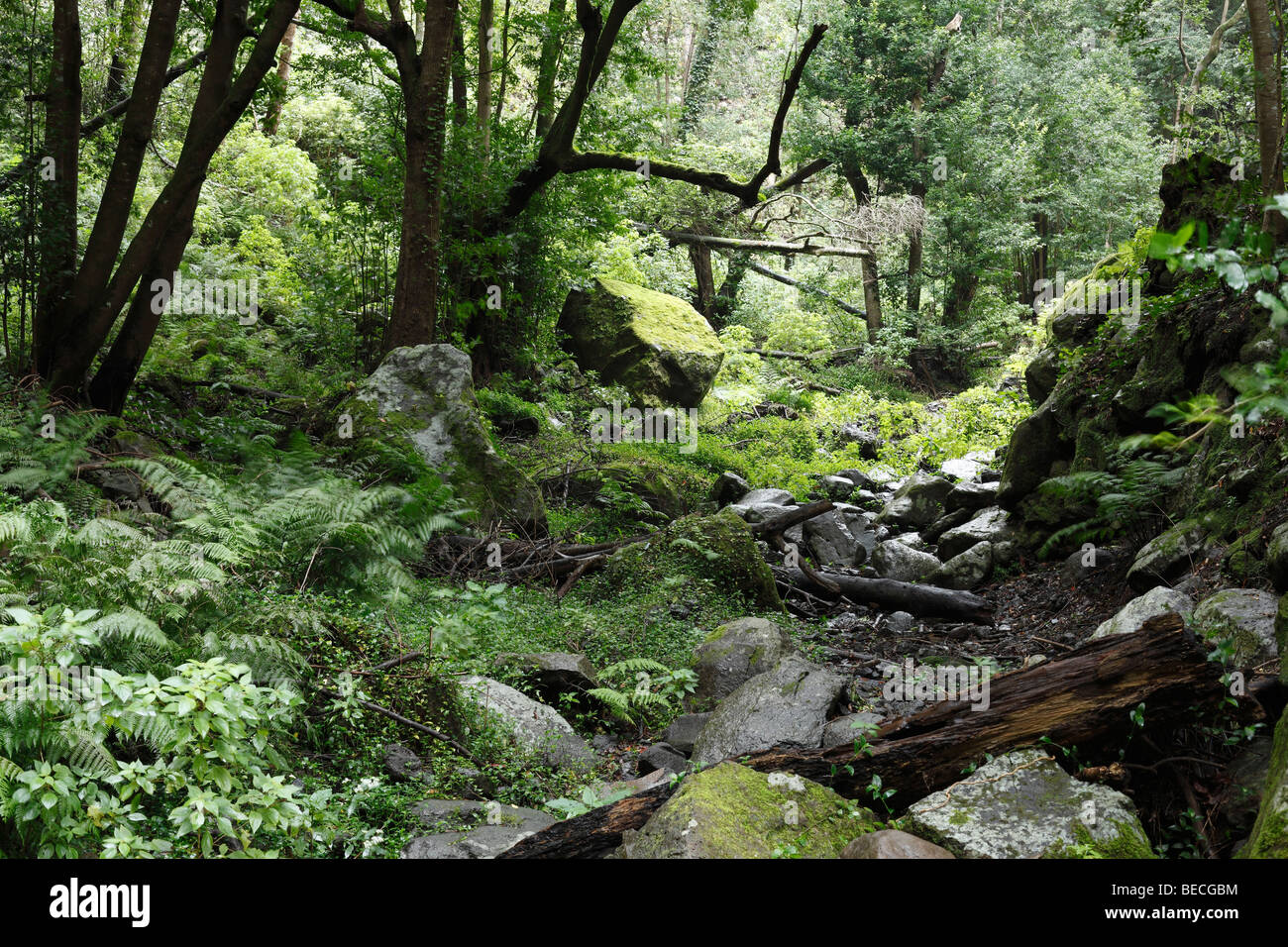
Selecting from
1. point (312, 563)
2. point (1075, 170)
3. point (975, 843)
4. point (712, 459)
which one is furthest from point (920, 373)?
point (975, 843)

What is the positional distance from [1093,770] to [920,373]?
19.8m

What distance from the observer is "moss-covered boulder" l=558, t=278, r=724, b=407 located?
50.6 ft

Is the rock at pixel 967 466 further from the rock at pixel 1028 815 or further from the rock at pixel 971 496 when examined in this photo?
the rock at pixel 1028 815

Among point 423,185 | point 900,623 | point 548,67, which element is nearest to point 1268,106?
point 900,623

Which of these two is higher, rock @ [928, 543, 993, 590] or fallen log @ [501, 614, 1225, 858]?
fallen log @ [501, 614, 1225, 858]

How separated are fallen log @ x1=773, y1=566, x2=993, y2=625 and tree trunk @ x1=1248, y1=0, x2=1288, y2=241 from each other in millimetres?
3515

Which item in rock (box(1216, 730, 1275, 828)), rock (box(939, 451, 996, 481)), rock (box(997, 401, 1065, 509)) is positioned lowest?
rock (box(1216, 730, 1275, 828))

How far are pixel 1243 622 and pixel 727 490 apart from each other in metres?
8.02

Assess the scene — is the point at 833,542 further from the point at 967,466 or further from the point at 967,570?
the point at 967,466

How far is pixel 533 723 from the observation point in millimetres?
4902

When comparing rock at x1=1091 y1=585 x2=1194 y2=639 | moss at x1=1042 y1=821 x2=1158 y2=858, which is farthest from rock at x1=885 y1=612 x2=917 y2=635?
moss at x1=1042 y1=821 x2=1158 y2=858

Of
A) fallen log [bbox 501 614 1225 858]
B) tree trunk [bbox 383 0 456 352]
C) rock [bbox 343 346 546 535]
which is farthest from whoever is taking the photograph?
tree trunk [bbox 383 0 456 352]

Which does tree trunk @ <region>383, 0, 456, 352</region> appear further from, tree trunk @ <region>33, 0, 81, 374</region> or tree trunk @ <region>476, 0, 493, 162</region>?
tree trunk @ <region>33, 0, 81, 374</region>

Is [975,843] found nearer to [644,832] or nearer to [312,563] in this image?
[644,832]
